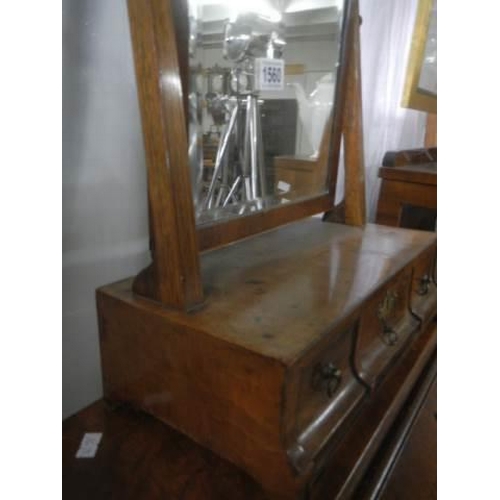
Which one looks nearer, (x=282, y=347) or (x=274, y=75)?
(x=282, y=347)

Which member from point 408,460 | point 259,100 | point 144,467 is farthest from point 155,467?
point 259,100

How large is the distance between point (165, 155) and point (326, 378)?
0.35m

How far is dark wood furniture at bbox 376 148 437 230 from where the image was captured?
4.55ft

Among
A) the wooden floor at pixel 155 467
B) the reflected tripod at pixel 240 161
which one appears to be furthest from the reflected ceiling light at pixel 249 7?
the wooden floor at pixel 155 467

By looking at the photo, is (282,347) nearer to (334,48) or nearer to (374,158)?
(334,48)

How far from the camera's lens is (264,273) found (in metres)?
0.73

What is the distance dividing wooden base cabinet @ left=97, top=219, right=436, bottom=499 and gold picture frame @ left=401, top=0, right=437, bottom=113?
0.95m

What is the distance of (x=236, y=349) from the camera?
500 millimetres

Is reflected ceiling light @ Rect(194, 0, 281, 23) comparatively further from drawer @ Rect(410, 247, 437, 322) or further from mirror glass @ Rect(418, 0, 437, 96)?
mirror glass @ Rect(418, 0, 437, 96)

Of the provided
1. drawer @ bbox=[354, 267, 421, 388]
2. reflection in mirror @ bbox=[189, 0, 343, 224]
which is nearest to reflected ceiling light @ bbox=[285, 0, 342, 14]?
reflection in mirror @ bbox=[189, 0, 343, 224]

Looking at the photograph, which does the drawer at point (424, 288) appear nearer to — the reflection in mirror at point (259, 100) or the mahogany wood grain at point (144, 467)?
the reflection in mirror at point (259, 100)

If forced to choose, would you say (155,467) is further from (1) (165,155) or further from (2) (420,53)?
(2) (420,53)

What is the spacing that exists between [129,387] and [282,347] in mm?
299
